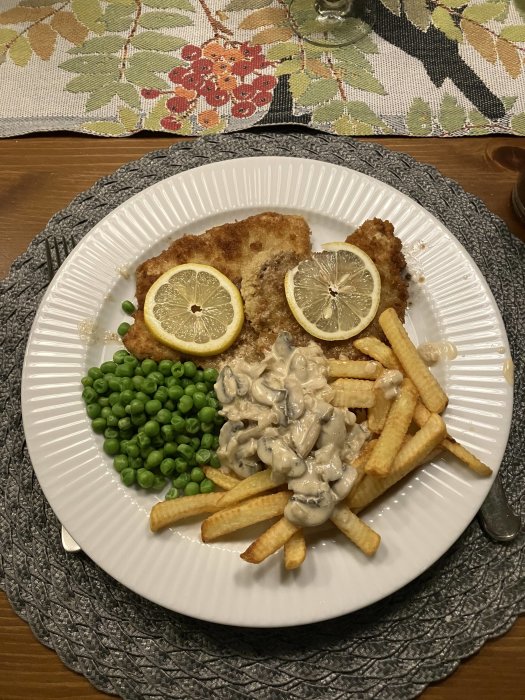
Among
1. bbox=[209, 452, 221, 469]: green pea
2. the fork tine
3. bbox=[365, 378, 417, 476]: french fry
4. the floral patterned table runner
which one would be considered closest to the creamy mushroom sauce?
bbox=[209, 452, 221, 469]: green pea

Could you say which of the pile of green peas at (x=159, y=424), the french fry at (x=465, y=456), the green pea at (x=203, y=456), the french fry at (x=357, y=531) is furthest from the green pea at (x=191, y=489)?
the french fry at (x=465, y=456)

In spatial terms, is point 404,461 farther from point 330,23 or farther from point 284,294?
point 330,23

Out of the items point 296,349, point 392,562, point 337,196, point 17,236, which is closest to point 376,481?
point 392,562

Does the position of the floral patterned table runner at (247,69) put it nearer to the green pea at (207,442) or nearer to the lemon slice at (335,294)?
the lemon slice at (335,294)

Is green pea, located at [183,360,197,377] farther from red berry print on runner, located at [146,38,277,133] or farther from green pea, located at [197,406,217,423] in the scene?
red berry print on runner, located at [146,38,277,133]

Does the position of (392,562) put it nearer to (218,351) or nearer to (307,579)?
(307,579)

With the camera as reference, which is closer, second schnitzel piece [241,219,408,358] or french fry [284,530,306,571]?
french fry [284,530,306,571]

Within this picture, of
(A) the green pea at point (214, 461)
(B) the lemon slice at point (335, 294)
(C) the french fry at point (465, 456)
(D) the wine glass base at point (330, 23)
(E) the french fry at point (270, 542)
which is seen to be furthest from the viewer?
(D) the wine glass base at point (330, 23)
